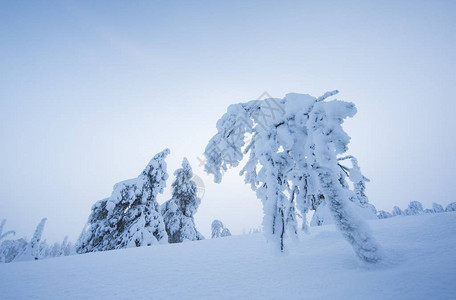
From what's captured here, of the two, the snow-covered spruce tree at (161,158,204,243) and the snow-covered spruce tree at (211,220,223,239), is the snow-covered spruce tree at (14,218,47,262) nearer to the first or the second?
the snow-covered spruce tree at (161,158,204,243)

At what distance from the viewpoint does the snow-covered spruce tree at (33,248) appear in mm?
17062

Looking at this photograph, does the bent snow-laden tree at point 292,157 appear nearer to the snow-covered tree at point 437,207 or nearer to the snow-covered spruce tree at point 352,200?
the snow-covered spruce tree at point 352,200

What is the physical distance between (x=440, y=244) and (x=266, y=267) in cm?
273

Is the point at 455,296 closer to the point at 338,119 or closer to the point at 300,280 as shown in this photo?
the point at 300,280

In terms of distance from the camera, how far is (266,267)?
11.3 ft

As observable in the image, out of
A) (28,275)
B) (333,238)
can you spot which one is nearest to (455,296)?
(333,238)

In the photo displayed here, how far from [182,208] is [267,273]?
15.8 metres

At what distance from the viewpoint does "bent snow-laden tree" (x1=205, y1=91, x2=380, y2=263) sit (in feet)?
9.94

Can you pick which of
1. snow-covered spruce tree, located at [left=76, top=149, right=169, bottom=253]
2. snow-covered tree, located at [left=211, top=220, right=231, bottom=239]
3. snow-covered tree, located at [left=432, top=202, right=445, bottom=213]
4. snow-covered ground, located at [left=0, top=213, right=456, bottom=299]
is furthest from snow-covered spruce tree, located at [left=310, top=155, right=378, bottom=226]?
snow-covered tree, located at [left=432, top=202, right=445, bottom=213]

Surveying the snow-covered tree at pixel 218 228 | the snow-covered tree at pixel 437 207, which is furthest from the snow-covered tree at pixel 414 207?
the snow-covered tree at pixel 218 228

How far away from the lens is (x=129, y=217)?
12.8m

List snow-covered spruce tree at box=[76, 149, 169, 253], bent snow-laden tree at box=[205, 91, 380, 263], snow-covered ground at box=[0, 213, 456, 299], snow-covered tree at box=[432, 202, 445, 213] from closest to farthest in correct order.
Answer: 1. snow-covered ground at box=[0, 213, 456, 299]
2. bent snow-laden tree at box=[205, 91, 380, 263]
3. snow-covered spruce tree at box=[76, 149, 169, 253]
4. snow-covered tree at box=[432, 202, 445, 213]

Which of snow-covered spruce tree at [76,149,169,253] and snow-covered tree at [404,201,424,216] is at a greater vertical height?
snow-covered spruce tree at [76,149,169,253]

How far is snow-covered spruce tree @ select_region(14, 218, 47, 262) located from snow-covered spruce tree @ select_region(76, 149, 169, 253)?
899 cm
